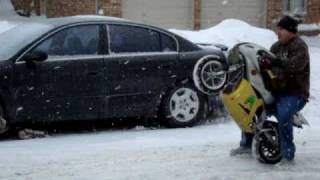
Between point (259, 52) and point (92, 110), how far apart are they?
2.77 m

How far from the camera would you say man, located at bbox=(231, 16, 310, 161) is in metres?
8.12

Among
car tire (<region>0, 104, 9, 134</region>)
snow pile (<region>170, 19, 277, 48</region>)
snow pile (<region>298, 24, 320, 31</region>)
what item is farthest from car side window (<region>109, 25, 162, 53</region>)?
snow pile (<region>298, 24, 320, 31</region>)

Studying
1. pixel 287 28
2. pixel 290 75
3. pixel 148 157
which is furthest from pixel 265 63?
pixel 148 157

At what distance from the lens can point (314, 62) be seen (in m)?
14.6

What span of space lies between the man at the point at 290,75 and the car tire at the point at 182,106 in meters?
2.67

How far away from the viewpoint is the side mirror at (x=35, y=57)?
978cm

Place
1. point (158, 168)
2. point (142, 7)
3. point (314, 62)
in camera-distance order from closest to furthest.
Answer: point (158, 168) → point (314, 62) → point (142, 7)

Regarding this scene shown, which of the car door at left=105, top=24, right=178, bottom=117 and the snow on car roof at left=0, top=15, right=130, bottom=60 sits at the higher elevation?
the snow on car roof at left=0, top=15, right=130, bottom=60

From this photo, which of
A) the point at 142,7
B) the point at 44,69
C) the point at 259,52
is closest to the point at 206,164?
the point at 259,52

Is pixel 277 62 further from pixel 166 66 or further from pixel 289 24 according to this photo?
pixel 166 66

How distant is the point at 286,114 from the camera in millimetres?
8180

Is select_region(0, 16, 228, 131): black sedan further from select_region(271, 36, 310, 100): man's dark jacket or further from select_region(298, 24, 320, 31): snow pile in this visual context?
select_region(298, 24, 320, 31): snow pile

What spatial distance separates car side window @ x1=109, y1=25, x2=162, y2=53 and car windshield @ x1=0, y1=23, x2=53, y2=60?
0.89m

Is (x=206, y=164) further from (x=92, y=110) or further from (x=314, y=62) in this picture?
(x=314, y=62)
